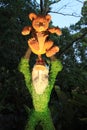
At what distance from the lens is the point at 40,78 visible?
611 centimetres

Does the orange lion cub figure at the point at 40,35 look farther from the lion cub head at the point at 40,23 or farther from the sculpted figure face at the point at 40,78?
the sculpted figure face at the point at 40,78

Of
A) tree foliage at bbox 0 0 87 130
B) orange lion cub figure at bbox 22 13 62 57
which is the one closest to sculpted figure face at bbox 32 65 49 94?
orange lion cub figure at bbox 22 13 62 57

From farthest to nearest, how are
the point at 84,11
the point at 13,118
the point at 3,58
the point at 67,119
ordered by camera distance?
the point at 84,11 < the point at 13,118 < the point at 3,58 < the point at 67,119

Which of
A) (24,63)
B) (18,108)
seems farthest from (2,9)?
(24,63)

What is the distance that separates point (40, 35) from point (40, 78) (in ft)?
2.16

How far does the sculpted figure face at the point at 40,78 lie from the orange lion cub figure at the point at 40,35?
0.25 m

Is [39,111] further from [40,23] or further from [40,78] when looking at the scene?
[40,23]

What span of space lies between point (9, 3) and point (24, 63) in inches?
261

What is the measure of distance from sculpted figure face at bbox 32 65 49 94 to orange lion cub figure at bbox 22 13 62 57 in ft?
0.82

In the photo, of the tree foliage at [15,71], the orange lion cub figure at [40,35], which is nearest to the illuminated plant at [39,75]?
the orange lion cub figure at [40,35]

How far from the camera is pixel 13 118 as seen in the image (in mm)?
13016

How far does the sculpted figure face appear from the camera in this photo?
20.0 feet

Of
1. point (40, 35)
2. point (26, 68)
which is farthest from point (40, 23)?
point (26, 68)

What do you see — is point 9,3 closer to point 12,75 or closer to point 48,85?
point 12,75
